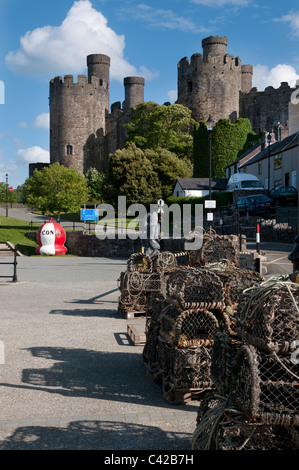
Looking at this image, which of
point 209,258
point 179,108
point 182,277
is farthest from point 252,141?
point 182,277

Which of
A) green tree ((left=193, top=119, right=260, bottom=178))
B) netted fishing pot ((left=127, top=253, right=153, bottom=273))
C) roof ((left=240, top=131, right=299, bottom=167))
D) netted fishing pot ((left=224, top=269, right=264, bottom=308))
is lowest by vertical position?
netted fishing pot ((left=127, top=253, right=153, bottom=273))

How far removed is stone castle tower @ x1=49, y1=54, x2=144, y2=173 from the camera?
253 feet

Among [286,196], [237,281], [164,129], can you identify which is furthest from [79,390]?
[164,129]

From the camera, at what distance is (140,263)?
10.8 m

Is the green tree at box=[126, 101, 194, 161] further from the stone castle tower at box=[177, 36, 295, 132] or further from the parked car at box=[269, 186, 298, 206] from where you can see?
the parked car at box=[269, 186, 298, 206]

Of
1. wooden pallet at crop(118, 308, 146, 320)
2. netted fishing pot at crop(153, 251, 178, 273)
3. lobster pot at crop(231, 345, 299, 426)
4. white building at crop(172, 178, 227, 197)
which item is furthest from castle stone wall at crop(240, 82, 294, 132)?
lobster pot at crop(231, 345, 299, 426)

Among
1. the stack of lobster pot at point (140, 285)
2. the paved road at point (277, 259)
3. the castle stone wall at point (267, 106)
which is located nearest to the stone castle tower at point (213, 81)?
the castle stone wall at point (267, 106)

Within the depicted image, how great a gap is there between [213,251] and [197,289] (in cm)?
464

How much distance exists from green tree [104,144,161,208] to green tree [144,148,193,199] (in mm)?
1259

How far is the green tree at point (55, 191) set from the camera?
1937 inches

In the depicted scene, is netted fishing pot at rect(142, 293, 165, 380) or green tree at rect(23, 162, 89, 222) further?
green tree at rect(23, 162, 89, 222)

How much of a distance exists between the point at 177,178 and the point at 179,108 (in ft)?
60.1

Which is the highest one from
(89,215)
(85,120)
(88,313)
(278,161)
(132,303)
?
(85,120)

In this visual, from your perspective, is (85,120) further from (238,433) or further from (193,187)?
(238,433)
